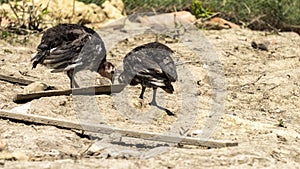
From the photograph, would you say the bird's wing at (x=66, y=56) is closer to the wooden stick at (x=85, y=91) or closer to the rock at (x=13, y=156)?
the wooden stick at (x=85, y=91)

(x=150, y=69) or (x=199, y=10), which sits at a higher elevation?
(x=199, y=10)

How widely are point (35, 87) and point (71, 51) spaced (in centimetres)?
45

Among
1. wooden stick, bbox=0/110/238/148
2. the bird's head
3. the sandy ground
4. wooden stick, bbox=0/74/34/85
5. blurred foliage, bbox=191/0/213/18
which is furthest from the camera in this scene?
blurred foliage, bbox=191/0/213/18

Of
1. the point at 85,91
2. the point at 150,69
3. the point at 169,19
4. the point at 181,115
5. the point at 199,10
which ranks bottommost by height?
the point at 181,115

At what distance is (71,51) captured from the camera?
5668 mm

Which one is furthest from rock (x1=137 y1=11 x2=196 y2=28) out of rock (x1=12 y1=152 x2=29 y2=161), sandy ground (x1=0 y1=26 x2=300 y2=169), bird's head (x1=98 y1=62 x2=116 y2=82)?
rock (x1=12 y1=152 x2=29 y2=161)

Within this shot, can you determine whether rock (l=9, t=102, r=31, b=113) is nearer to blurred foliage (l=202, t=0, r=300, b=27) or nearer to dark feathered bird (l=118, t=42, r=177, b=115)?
dark feathered bird (l=118, t=42, r=177, b=115)

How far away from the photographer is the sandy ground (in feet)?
13.7

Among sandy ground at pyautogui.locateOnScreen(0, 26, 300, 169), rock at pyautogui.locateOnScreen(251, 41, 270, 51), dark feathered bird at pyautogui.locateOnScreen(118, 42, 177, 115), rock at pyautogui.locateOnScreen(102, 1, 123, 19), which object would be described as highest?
rock at pyautogui.locateOnScreen(102, 1, 123, 19)

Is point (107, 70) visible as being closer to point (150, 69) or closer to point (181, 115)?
point (150, 69)

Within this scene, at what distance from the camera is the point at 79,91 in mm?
5691

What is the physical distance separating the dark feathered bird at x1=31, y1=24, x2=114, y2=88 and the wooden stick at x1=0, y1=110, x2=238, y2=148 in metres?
0.94

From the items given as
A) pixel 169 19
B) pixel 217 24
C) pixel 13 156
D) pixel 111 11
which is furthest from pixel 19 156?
pixel 111 11

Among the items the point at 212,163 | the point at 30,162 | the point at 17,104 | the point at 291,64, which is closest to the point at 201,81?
the point at 291,64
